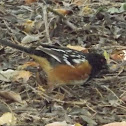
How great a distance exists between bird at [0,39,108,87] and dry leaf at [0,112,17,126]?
532mm

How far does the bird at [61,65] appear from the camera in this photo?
4.04 metres

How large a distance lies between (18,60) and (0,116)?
1.07 meters

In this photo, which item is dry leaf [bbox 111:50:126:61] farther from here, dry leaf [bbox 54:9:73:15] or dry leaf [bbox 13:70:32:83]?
dry leaf [bbox 54:9:73:15]

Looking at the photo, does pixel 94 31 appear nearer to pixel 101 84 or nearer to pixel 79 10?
pixel 79 10

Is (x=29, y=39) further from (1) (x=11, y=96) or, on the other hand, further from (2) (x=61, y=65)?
(1) (x=11, y=96)

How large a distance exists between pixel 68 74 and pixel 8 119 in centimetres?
63

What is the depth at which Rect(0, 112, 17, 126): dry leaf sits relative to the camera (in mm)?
3629

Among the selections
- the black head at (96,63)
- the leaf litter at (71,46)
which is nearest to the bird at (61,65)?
the black head at (96,63)

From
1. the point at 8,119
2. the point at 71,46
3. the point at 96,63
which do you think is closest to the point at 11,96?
the point at 8,119

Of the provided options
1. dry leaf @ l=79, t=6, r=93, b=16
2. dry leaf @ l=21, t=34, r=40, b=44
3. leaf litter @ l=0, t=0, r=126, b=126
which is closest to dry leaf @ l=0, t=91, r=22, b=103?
leaf litter @ l=0, t=0, r=126, b=126

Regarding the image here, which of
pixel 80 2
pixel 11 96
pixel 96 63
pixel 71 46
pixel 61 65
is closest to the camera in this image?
pixel 11 96

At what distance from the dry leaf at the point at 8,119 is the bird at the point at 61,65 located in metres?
0.53

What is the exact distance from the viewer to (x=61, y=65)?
13.4 ft

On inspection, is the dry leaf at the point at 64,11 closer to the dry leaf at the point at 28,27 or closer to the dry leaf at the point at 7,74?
the dry leaf at the point at 28,27
